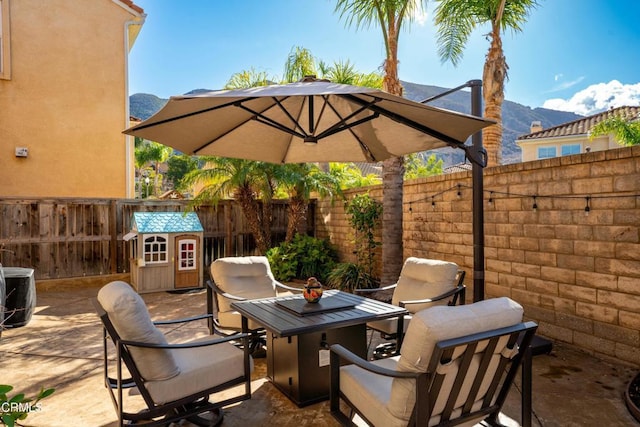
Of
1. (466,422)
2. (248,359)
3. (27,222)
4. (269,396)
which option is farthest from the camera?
(27,222)

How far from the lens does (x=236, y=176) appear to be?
8.27 metres

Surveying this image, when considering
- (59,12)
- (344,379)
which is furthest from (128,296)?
(59,12)

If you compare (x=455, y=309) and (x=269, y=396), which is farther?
(x=269, y=396)

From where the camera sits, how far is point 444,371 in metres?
2.03

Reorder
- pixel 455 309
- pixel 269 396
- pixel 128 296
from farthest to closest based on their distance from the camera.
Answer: pixel 269 396, pixel 128 296, pixel 455 309

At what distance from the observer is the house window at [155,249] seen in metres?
7.51

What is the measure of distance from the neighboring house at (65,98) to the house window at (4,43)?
0.7 inches

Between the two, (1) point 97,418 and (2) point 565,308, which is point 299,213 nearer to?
(2) point 565,308

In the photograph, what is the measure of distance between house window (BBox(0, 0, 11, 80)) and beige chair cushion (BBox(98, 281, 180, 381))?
8936 mm

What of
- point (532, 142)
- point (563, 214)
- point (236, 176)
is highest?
point (532, 142)

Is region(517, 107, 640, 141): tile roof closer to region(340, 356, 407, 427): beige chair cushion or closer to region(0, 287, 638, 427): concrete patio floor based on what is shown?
region(0, 287, 638, 427): concrete patio floor

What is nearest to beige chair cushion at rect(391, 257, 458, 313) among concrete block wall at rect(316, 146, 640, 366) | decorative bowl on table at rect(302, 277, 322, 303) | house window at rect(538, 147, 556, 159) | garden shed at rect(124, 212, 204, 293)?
decorative bowl on table at rect(302, 277, 322, 303)

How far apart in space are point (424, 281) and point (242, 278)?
79.8 inches

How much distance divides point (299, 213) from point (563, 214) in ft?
18.4
